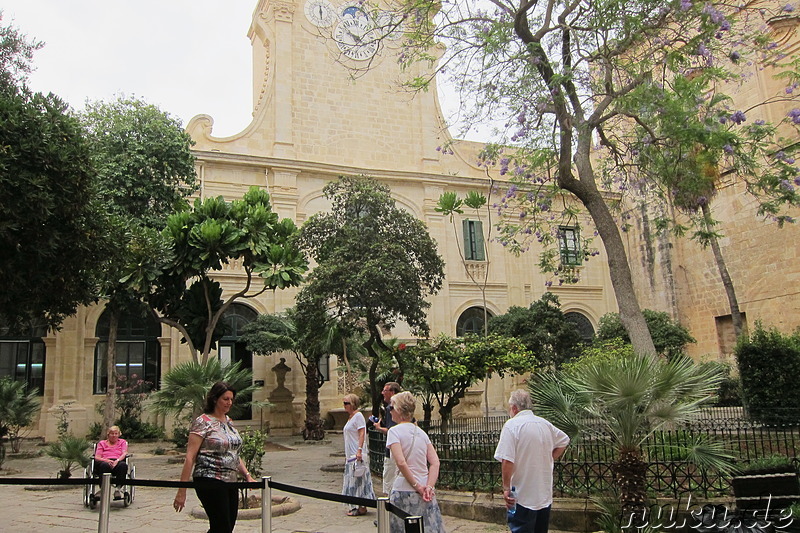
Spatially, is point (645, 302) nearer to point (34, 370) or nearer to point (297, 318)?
point (297, 318)

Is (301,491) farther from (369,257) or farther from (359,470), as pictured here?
(369,257)

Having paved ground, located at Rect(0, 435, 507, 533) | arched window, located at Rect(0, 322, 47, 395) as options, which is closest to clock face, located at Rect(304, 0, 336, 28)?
arched window, located at Rect(0, 322, 47, 395)

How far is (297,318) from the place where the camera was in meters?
13.2

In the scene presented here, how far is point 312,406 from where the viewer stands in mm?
17781

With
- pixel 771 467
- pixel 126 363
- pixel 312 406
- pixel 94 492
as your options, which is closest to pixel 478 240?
pixel 312 406

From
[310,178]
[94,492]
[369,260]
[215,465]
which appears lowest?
[94,492]

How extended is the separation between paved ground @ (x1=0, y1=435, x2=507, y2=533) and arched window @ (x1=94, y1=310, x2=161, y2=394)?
18.8 feet

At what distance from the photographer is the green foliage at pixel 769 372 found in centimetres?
1452

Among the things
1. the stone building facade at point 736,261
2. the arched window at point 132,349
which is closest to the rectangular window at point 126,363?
the arched window at point 132,349

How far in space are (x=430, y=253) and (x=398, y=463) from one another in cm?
873

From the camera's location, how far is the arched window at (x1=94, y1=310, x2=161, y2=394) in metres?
18.5


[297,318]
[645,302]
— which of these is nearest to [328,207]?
[297,318]

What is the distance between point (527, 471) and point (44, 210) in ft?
17.6

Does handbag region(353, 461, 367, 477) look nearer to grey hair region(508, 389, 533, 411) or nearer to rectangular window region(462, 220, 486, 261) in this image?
grey hair region(508, 389, 533, 411)
